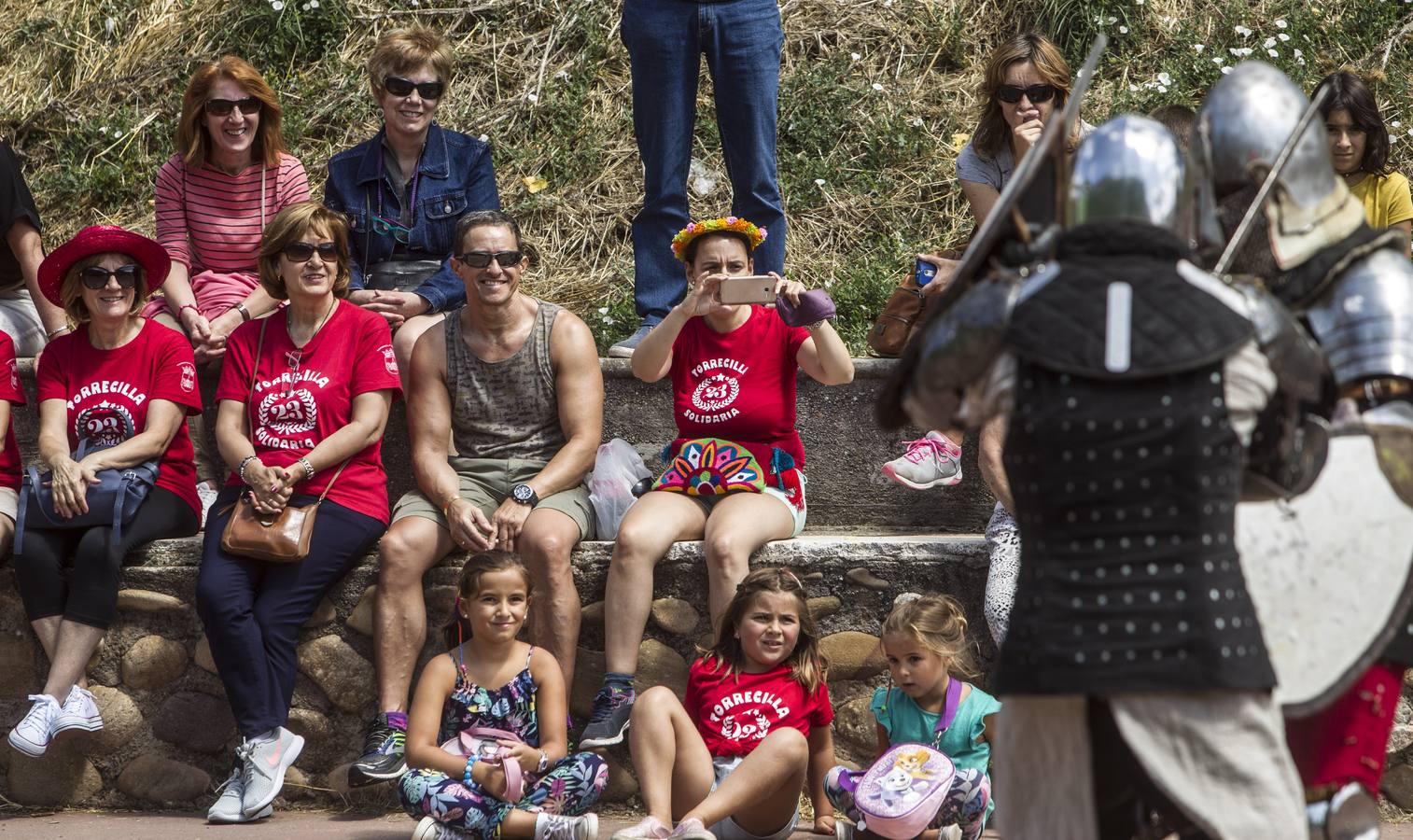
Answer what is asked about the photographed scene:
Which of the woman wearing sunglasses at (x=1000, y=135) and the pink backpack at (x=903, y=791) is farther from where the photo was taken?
the woman wearing sunglasses at (x=1000, y=135)

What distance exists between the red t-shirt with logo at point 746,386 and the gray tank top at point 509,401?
409 millimetres

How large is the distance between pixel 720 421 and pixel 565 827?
1320 millimetres

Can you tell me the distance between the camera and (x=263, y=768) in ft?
15.4

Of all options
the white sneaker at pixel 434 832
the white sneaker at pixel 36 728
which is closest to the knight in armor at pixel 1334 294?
the white sneaker at pixel 434 832


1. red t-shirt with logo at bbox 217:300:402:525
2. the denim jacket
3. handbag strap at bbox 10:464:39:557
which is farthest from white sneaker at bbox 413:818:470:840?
the denim jacket

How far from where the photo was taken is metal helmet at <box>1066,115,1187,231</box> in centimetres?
260

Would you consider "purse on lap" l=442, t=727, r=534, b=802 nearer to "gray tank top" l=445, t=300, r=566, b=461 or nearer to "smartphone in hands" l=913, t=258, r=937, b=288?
"gray tank top" l=445, t=300, r=566, b=461

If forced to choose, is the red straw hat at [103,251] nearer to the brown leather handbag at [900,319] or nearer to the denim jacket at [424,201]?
the denim jacket at [424,201]

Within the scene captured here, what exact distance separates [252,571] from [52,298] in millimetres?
1222

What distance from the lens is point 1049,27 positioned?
25.3 feet

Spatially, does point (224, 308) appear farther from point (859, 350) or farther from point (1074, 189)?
point (1074, 189)

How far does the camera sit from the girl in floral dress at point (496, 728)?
4.32 m

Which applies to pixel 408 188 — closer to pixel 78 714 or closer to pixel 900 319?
pixel 900 319

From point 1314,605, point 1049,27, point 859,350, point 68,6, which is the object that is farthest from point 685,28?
point 68,6
